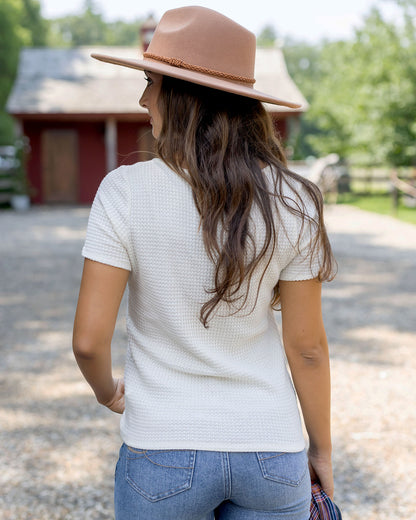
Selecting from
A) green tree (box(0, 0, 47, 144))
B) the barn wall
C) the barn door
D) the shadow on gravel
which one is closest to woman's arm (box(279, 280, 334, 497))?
the shadow on gravel

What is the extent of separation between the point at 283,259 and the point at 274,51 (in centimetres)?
2256

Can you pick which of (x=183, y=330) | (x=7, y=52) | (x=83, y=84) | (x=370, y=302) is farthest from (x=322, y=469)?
(x=7, y=52)

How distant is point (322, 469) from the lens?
1521mm

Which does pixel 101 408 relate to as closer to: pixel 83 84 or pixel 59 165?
pixel 59 165

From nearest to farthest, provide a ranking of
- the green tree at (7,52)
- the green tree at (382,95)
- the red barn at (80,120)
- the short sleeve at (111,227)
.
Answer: the short sleeve at (111,227) < the red barn at (80,120) < the green tree at (382,95) < the green tree at (7,52)

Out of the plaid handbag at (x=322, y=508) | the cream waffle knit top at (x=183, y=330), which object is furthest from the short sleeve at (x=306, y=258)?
the plaid handbag at (x=322, y=508)

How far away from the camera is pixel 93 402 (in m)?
4.17

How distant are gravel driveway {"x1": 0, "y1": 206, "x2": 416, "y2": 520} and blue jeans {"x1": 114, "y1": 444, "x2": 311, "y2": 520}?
180cm

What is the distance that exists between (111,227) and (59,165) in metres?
19.8

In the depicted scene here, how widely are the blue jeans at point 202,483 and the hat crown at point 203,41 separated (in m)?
0.76

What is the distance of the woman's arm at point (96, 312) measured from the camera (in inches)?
47.8

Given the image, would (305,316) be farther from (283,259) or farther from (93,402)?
(93,402)

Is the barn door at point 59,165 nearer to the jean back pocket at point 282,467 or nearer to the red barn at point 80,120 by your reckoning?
the red barn at point 80,120

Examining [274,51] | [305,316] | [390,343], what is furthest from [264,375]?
[274,51]
